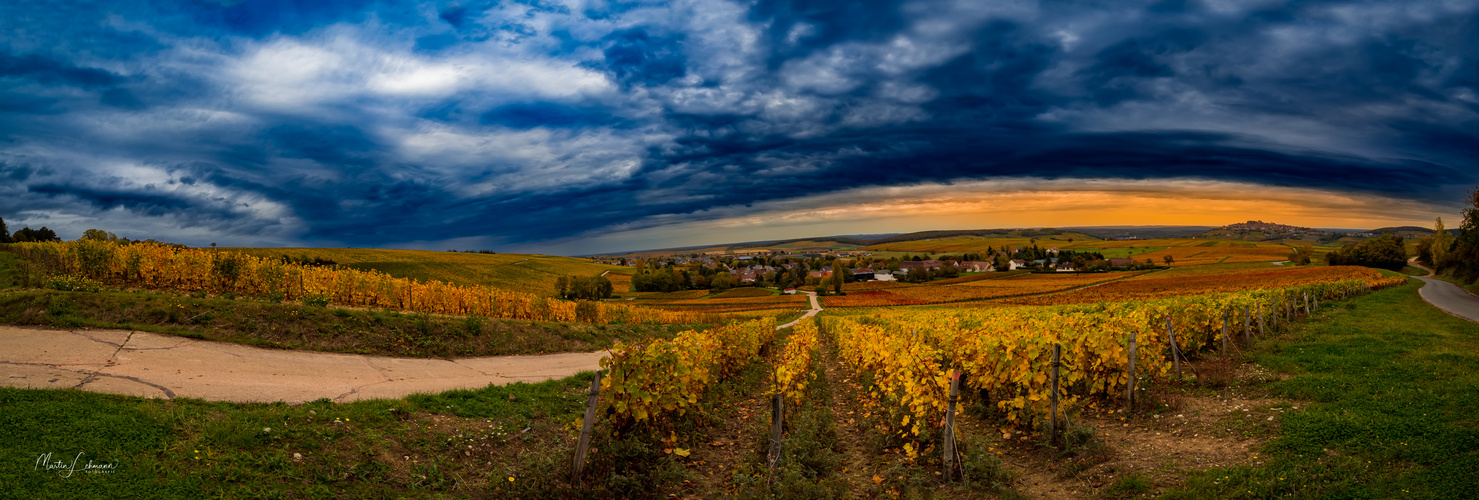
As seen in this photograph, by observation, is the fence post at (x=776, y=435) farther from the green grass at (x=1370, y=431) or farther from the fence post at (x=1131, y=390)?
the fence post at (x=1131, y=390)

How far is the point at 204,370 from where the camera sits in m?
9.51

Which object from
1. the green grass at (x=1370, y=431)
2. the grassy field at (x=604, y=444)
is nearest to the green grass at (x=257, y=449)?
the grassy field at (x=604, y=444)

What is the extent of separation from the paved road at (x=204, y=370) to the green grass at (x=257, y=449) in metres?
1.09

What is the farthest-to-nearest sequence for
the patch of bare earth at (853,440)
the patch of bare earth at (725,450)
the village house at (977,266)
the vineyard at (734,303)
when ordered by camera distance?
1. the village house at (977,266)
2. the vineyard at (734,303)
3. the patch of bare earth at (853,440)
4. the patch of bare earth at (725,450)

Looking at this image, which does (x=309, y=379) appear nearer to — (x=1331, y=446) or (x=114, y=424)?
(x=114, y=424)

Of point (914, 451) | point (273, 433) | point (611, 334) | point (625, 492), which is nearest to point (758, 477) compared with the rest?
point (625, 492)

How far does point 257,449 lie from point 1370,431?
46.7 ft

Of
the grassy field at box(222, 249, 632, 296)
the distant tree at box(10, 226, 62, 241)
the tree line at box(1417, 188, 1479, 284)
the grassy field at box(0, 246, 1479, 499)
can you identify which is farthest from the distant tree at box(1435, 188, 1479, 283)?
the distant tree at box(10, 226, 62, 241)

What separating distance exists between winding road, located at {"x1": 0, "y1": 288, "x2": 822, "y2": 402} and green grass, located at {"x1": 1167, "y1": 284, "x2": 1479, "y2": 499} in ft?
41.5

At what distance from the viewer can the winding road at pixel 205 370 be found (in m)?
8.17

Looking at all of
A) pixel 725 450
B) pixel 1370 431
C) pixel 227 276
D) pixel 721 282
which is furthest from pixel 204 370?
pixel 721 282

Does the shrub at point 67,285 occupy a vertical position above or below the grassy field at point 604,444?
above

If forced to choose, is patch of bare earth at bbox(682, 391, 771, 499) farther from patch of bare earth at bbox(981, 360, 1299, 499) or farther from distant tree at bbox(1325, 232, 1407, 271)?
distant tree at bbox(1325, 232, 1407, 271)

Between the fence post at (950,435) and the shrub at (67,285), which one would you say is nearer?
the fence post at (950,435)
